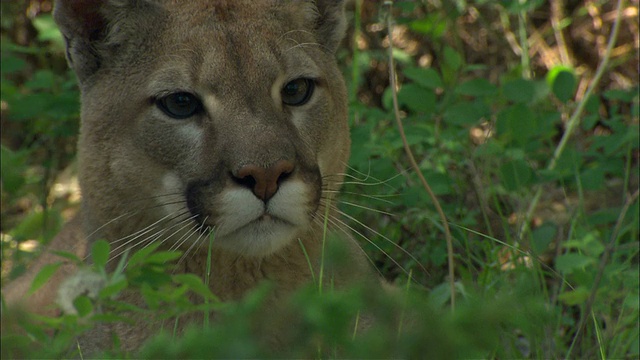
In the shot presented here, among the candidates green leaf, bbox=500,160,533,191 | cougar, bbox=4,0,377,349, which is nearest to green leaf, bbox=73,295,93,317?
cougar, bbox=4,0,377,349

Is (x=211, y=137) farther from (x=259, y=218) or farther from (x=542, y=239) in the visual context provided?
(x=542, y=239)

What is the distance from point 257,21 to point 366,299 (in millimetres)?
2051

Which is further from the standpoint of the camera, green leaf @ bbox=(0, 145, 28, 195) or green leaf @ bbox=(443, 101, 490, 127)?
green leaf @ bbox=(0, 145, 28, 195)

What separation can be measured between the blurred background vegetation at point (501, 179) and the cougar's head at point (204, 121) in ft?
1.37

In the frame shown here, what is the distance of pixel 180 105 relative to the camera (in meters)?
3.37

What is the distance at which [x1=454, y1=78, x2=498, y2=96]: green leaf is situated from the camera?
4.42 meters

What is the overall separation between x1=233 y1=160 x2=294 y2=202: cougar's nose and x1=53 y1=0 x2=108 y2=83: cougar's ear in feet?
3.39

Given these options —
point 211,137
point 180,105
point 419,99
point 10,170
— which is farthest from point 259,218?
point 10,170

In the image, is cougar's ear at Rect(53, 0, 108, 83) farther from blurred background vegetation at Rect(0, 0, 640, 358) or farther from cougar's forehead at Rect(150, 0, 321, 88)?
blurred background vegetation at Rect(0, 0, 640, 358)

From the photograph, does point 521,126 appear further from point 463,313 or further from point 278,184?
point 463,313

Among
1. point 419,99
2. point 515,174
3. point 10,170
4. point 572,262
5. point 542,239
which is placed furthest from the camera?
point 10,170

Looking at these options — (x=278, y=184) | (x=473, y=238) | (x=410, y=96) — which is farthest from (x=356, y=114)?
(x=278, y=184)

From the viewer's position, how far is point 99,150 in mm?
3520

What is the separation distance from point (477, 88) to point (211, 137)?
1.71 m
